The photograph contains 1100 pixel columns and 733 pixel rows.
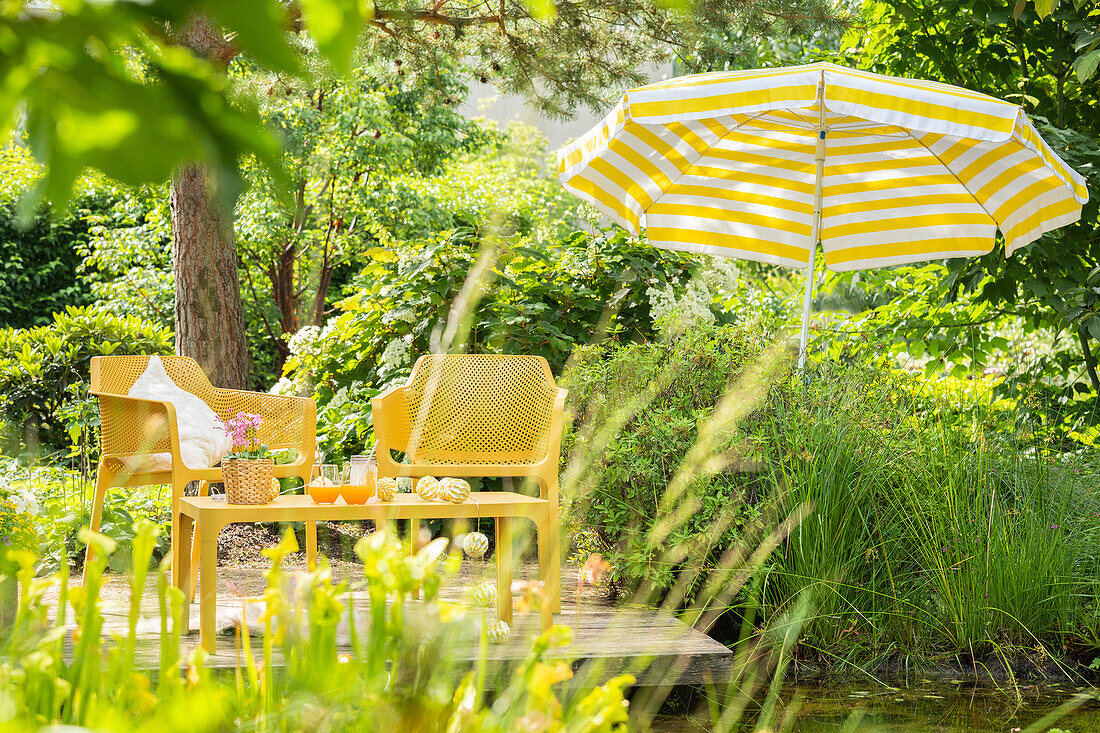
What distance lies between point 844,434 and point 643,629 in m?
0.87

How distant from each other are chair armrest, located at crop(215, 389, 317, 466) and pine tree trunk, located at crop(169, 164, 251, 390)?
1.09 m

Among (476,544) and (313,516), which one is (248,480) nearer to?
(313,516)

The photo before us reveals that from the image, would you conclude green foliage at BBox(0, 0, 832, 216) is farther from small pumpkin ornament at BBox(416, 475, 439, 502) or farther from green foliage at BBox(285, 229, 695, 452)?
green foliage at BBox(285, 229, 695, 452)

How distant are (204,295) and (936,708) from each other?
3.79 m

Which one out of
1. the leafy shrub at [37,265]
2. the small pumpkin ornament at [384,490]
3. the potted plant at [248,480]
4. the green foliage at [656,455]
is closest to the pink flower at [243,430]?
the potted plant at [248,480]

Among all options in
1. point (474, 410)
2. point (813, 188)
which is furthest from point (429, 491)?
point (813, 188)

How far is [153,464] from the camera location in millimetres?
3211

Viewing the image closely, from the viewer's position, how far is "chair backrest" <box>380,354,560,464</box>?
3.38m

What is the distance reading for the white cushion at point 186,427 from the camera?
315cm

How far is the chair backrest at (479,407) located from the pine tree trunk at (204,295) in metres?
1.77

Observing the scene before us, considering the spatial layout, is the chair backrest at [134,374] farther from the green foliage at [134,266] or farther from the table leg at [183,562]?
the green foliage at [134,266]

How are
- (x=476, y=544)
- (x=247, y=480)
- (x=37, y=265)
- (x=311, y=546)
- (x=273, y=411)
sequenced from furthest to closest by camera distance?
(x=37, y=265) → (x=273, y=411) → (x=311, y=546) → (x=476, y=544) → (x=247, y=480)

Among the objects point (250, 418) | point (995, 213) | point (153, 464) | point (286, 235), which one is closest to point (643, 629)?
point (250, 418)

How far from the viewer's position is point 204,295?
185 inches
